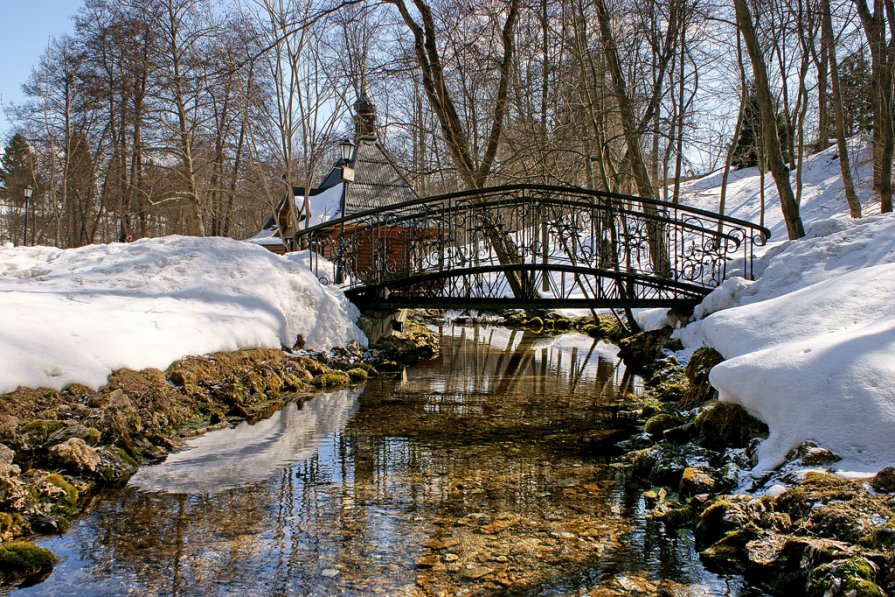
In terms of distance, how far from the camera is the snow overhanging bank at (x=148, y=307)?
620 cm

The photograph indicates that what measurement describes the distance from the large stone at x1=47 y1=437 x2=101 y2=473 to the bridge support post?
296 inches

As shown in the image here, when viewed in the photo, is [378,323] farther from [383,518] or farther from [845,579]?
[845,579]

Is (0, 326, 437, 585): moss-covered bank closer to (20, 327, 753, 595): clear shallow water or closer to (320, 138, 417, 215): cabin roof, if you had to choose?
(20, 327, 753, 595): clear shallow water

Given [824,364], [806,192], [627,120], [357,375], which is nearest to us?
[824,364]

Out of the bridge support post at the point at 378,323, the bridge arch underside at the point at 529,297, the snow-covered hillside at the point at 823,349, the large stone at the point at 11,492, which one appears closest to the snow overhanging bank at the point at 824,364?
the snow-covered hillside at the point at 823,349

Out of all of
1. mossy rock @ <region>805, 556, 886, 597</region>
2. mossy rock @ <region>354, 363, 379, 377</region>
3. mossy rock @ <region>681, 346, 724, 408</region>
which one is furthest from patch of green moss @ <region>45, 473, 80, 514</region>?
mossy rock @ <region>354, 363, 379, 377</region>

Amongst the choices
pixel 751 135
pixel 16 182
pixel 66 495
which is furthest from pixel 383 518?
pixel 16 182

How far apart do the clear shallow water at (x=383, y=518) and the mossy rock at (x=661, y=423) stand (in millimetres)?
524

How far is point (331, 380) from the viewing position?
10195 millimetres

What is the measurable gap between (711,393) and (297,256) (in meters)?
10.8

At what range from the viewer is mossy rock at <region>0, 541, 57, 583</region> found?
12.2 ft

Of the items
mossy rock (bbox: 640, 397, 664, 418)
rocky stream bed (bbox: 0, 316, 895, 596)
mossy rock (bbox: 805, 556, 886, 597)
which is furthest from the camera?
mossy rock (bbox: 640, 397, 664, 418)

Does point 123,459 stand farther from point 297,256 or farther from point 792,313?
point 297,256

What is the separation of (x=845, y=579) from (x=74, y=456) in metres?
5.29
